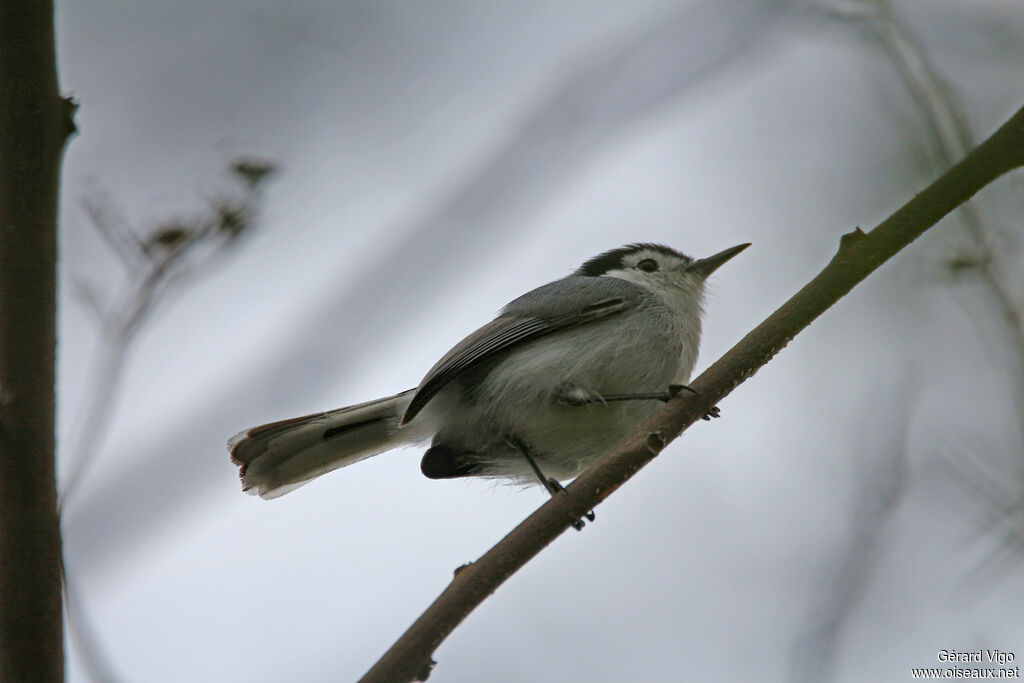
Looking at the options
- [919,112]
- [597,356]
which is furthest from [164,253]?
[919,112]

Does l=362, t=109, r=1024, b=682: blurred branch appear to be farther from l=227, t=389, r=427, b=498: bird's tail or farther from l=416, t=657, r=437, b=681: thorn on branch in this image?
l=227, t=389, r=427, b=498: bird's tail

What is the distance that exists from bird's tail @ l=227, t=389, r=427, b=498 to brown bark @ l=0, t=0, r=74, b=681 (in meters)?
2.09

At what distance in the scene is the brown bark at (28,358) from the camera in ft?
5.83

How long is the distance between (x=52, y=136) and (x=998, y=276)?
2.68 meters

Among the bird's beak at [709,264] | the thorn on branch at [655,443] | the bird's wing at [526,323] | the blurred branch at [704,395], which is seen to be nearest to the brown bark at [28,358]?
the blurred branch at [704,395]

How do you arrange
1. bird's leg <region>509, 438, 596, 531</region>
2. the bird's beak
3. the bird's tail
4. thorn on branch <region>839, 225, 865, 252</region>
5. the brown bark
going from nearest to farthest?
the brown bark < thorn on branch <region>839, 225, 865, 252</region> < bird's leg <region>509, 438, 596, 531</region> < the bird's tail < the bird's beak

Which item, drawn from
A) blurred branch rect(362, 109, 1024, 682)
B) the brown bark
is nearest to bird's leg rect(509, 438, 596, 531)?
blurred branch rect(362, 109, 1024, 682)

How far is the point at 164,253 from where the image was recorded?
2.79 meters

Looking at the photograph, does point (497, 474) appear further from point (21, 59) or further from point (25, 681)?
point (21, 59)

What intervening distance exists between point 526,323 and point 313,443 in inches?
42.1

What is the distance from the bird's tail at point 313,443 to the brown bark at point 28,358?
2087 mm

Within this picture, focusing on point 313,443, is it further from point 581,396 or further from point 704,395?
point 704,395

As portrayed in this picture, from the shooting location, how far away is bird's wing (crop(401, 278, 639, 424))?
3777 millimetres

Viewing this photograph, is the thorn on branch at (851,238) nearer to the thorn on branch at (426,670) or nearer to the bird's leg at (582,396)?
the bird's leg at (582,396)
